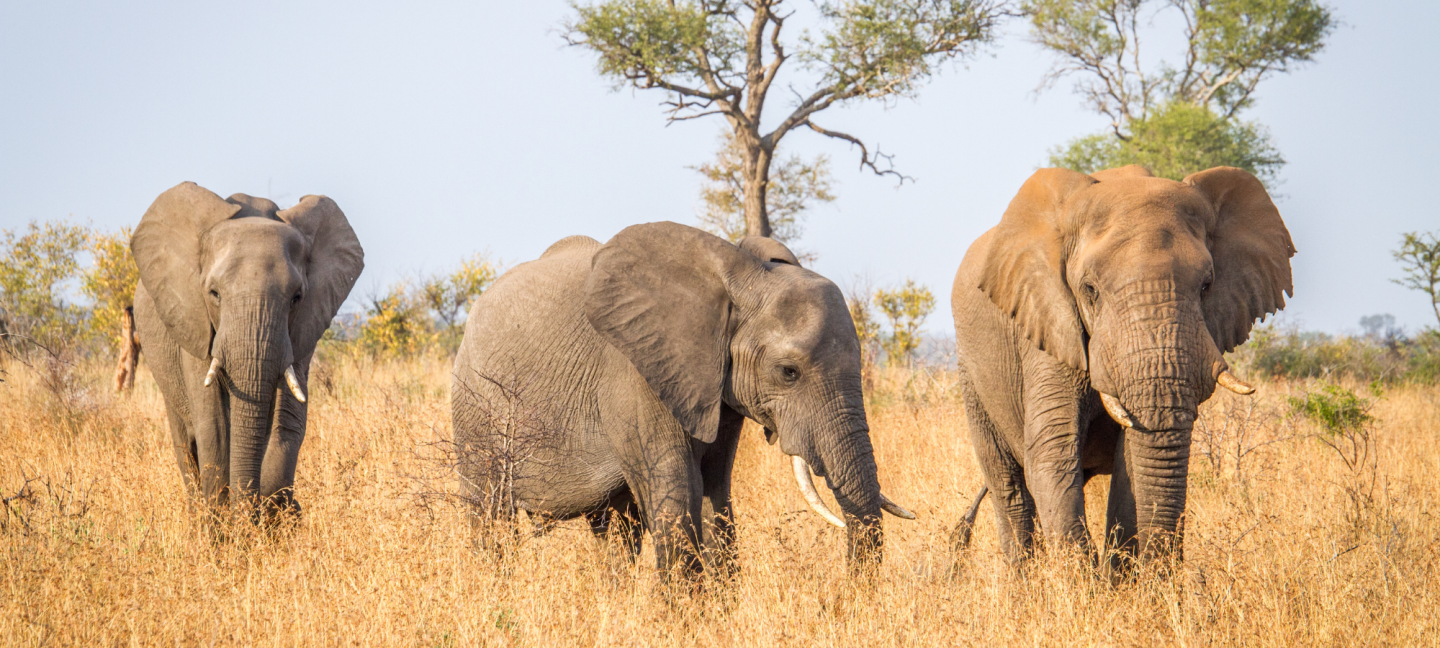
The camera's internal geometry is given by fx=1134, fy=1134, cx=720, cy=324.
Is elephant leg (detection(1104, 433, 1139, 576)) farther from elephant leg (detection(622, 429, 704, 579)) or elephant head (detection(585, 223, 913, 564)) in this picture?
elephant leg (detection(622, 429, 704, 579))

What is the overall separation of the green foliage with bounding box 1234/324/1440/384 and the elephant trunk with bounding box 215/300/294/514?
13431 mm

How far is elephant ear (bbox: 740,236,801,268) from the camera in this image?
5070 millimetres

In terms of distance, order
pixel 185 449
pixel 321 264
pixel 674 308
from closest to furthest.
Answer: pixel 674 308 < pixel 321 264 < pixel 185 449

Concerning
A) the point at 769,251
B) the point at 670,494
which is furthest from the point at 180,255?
the point at 769,251

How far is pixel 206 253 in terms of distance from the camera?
6.66 meters

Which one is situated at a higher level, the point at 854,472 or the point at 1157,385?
the point at 1157,385

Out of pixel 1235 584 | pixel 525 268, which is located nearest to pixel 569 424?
pixel 525 268

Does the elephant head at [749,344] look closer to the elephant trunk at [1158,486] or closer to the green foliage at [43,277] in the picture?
the elephant trunk at [1158,486]

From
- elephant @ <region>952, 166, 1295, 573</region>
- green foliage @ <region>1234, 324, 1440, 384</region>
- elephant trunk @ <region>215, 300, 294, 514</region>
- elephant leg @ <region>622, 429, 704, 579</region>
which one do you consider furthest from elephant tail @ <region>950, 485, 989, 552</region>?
green foliage @ <region>1234, 324, 1440, 384</region>

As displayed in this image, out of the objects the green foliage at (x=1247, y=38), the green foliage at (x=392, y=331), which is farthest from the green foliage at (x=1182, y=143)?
the green foliage at (x=392, y=331)

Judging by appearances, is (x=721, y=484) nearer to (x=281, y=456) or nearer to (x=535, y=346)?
(x=535, y=346)

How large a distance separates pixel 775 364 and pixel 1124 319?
4.83 ft

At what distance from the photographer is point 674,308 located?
16.1ft

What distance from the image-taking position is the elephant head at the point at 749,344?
15.4 ft
